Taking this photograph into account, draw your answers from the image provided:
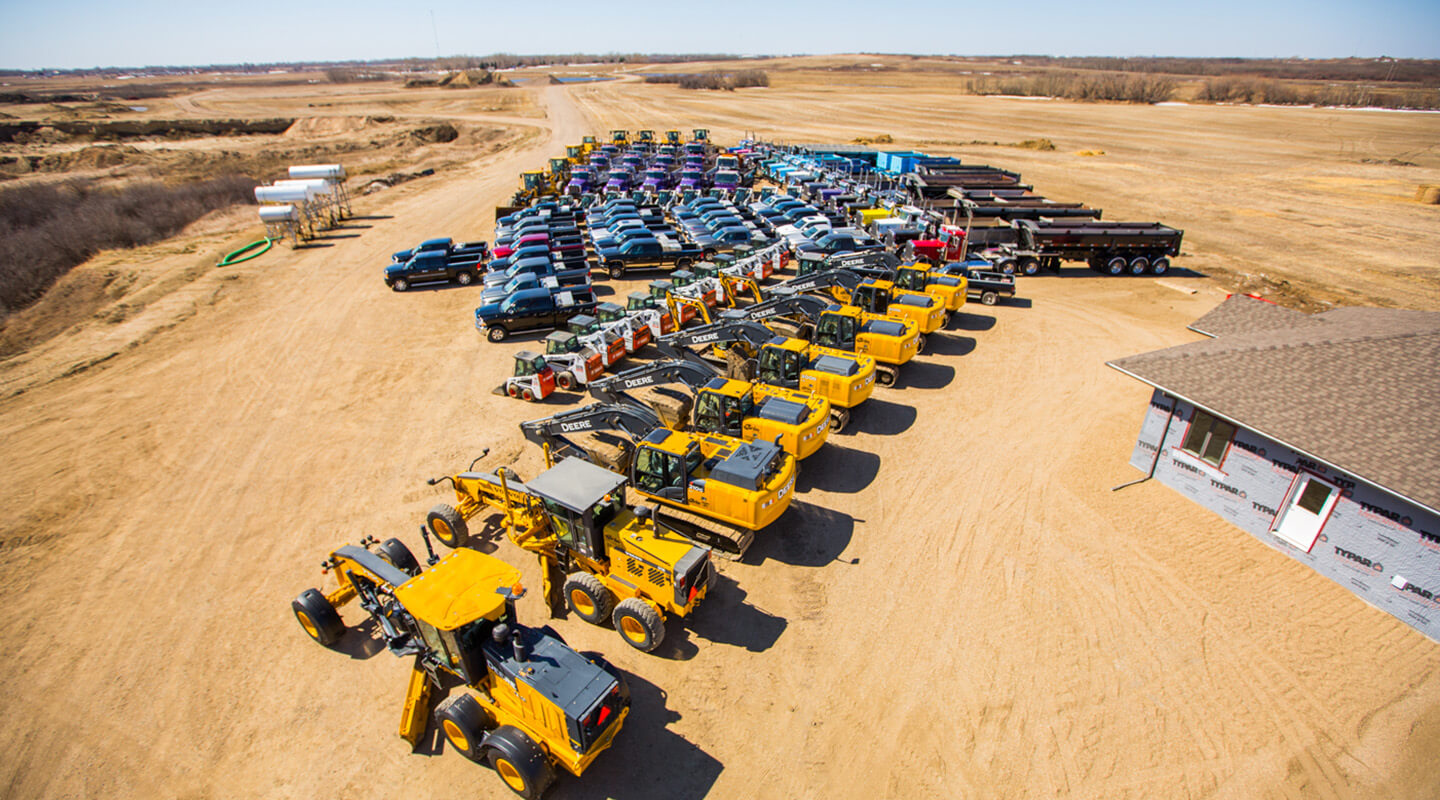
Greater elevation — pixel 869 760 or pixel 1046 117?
pixel 1046 117

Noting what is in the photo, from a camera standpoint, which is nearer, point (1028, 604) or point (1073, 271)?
point (1028, 604)

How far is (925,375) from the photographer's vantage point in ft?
69.3

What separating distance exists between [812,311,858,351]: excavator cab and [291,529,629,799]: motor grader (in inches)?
524

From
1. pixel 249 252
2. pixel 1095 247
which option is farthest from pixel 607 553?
pixel 249 252

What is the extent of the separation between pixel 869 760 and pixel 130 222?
162ft

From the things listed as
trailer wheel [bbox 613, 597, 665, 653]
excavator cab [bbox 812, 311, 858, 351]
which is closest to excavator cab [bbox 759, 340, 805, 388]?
excavator cab [bbox 812, 311, 858, 351]

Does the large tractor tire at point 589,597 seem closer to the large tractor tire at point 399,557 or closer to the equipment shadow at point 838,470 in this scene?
the large tractor tire at point 399,557

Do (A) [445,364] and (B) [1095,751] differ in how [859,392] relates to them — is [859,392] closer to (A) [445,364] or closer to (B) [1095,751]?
(B) [1095,751]

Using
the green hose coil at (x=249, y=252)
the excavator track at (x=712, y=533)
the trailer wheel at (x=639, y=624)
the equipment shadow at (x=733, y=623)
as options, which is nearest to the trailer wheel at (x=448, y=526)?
the excavator track at (x=712, y=533)

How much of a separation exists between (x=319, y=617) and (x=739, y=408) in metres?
9.33

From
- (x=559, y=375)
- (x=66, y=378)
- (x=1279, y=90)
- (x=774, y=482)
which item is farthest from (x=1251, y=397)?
(x=1279, y=90)

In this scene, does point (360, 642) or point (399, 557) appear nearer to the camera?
point (360, 642)

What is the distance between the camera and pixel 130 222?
122ft

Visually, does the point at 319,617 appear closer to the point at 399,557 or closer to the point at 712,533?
the point at 399,557
